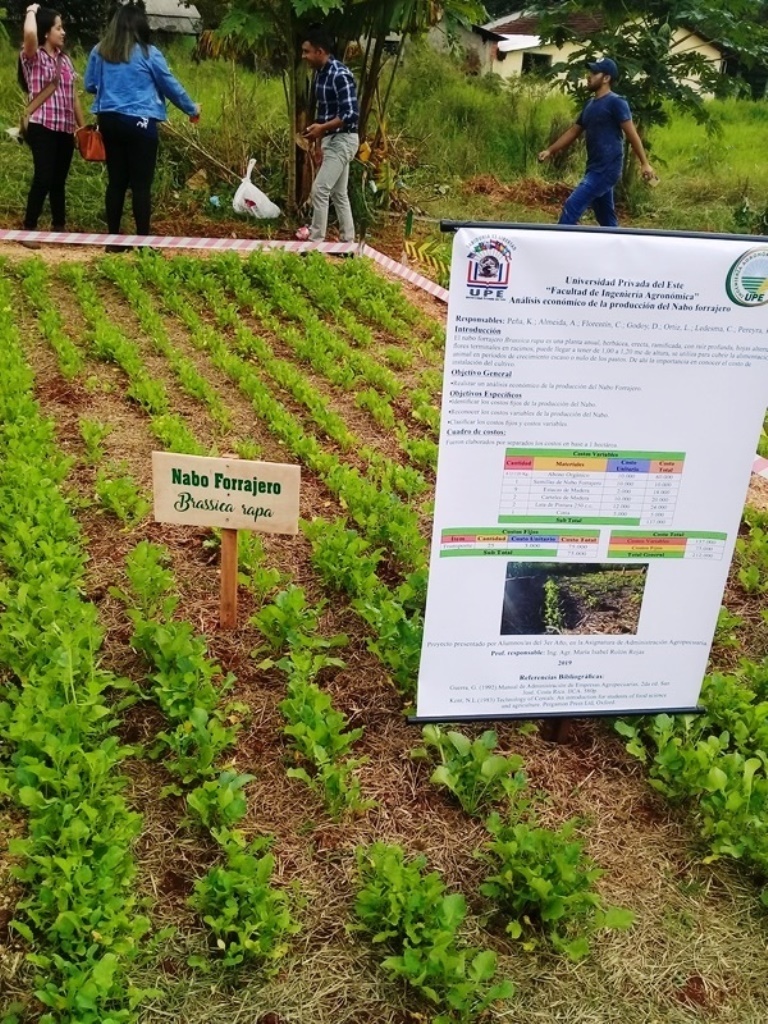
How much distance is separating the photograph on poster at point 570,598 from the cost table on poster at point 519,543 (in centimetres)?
4

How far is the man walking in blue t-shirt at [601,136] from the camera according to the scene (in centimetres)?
902

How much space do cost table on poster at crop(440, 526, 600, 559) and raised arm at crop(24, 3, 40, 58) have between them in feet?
24.4

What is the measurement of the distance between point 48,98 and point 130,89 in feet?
2.79

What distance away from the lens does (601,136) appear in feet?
29.9

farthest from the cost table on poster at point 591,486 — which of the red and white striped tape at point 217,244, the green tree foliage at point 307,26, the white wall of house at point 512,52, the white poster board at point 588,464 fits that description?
the white wall of house at point 512,52

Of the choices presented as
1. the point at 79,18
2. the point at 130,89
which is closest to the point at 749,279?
the point at 130,89

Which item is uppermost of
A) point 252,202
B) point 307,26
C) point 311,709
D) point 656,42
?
point 656,42

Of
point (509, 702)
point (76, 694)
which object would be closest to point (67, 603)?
point (76, 694)

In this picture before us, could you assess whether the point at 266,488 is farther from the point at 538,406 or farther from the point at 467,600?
the point at 538,406

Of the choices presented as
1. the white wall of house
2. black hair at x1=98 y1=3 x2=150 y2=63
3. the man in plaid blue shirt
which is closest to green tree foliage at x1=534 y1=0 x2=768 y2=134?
the man in plaid blue shirt

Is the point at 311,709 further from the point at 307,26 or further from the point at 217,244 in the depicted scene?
the point at 307,26

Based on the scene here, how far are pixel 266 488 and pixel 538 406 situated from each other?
1186 millimetres

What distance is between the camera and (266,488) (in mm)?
3344

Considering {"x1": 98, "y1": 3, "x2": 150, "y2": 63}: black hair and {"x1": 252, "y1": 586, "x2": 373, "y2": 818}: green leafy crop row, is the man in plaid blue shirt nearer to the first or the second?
{"x1": 98, "y1": 3, "x2": 150, "y2": 63}: black hair
